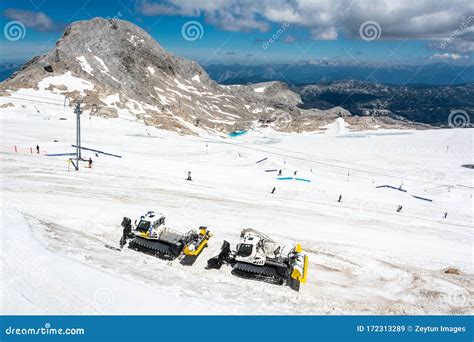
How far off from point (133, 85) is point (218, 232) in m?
112

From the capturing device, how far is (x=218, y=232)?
22.1 metres

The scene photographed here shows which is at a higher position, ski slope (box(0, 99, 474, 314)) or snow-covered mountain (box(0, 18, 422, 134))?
snow-covered mountain (box(0, 18, 422, 134))

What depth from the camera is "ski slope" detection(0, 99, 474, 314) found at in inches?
546

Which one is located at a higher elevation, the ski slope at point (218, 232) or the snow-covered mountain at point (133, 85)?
the snow-covered mountain at point (133, 85)

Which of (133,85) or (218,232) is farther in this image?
(133,85)

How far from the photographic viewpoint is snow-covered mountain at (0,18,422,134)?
85.5 metres

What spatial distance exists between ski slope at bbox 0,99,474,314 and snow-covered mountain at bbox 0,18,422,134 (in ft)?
138

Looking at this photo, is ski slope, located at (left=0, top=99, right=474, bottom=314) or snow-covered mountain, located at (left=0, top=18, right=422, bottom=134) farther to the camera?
snow-covered mountain, located at (left=0, top=18, right=422, bottom=134)

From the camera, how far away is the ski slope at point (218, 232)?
1388 cm

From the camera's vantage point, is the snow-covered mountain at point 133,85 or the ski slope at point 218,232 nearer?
the ski slope at point 218,232

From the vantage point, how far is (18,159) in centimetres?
3256

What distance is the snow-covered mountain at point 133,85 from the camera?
85500 millimetres

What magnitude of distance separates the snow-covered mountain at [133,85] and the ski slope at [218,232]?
42.2 meters

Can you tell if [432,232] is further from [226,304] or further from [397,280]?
[226,304]
